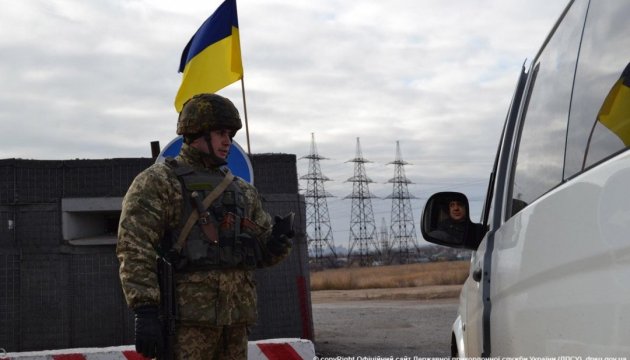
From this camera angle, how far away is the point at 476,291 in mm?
3201

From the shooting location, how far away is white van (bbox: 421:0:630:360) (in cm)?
164

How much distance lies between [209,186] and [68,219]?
558 centimetres

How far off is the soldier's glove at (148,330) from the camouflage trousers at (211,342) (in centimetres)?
20

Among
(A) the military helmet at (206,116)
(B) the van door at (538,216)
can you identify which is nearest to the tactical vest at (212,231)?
(A) the military helmet at (206,116)

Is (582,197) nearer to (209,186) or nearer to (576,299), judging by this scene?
(576,299)

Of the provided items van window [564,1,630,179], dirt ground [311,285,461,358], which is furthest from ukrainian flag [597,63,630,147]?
dirt ground [311,285,461,358]

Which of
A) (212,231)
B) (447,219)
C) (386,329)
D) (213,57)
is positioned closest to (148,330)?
(212,231)

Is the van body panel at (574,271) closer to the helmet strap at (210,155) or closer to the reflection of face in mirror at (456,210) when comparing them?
the reflection of face in mirror at (456,210)

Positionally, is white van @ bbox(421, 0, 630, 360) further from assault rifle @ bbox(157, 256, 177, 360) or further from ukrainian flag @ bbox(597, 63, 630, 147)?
assault rifle @ bbox(157, 256, 177, 360)

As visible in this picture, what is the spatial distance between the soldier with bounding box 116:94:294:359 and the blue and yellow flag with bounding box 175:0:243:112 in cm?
359

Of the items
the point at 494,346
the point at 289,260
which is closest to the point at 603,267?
the point at 494,346

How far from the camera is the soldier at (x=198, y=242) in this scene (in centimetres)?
367

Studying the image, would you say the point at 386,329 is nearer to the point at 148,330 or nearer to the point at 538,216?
the point at 148,330

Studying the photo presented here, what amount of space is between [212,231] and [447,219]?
3.67 ft
